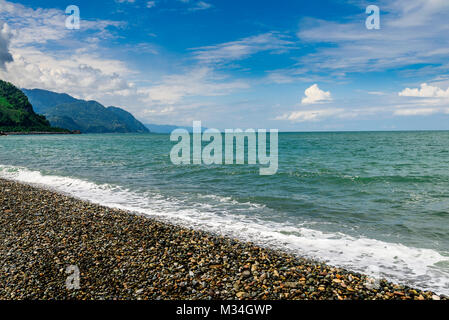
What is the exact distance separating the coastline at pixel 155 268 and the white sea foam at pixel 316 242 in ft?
3.75

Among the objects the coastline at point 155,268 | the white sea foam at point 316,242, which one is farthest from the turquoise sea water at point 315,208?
the coastline at point 155,268

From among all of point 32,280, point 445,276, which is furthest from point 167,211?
point 445,276

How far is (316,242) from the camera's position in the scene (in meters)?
10.4

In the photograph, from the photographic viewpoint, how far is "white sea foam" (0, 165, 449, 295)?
26.5 feet

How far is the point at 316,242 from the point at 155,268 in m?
6.29

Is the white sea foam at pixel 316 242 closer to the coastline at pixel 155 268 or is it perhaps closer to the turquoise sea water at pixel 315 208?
the turquoise sea water at pixel 315 208

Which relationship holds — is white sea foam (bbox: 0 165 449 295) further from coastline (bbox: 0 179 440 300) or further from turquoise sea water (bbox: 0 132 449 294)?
coastline (bbox: 0 179 440 300)

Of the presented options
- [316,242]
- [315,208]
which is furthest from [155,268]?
[315,208]

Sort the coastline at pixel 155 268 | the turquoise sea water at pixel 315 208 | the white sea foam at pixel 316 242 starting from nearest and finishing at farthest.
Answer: the coastline at pixel 155 268 → the white sea foam at pixel 316 242 → the turquoise sea water at pixel 315 208

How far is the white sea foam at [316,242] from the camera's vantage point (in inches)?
318

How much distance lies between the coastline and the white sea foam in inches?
45.0
